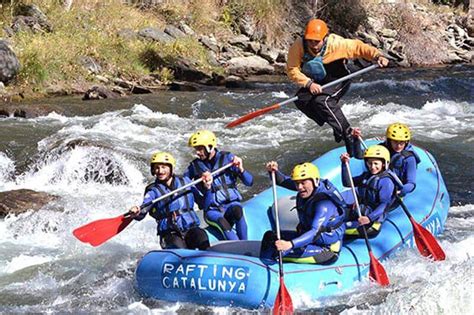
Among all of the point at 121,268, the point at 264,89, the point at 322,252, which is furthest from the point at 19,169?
the point at 264,89

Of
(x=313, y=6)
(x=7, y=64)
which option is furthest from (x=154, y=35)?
(x=313, y=6)

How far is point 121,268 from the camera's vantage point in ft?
23.1

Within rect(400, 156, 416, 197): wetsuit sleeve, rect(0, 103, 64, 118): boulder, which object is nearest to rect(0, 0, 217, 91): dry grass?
rect(0, 103, 64, 118): boulder

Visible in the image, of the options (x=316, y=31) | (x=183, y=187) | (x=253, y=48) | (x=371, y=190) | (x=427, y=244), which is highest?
(x=316, y=31)

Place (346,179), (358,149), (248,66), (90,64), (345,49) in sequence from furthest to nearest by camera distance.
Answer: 1. (248,66)
2. (90,64)
3. (358,149)
4. (345,49)
5. (346,179)

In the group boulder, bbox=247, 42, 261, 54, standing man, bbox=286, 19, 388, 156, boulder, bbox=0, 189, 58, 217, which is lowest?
boulder, bbox=247, 42, 261, 54

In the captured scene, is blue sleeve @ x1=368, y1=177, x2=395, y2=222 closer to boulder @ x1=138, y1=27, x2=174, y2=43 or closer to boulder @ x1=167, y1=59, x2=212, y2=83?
boulder @ x1=167, y1=59, x2=212, y2=83

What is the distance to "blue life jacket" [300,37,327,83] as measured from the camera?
24.0 ft

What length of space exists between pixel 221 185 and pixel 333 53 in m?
1.71

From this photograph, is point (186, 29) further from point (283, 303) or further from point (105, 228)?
point (283, 303)

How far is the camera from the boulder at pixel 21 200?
8242 mm

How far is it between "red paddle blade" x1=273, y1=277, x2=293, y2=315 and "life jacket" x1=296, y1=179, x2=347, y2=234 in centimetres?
65

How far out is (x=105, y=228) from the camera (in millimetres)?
6473

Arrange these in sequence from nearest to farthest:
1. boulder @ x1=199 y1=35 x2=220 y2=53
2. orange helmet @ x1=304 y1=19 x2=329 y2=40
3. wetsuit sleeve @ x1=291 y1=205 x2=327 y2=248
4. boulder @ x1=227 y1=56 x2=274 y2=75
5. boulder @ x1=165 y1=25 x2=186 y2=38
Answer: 1. wetsuit sleeve @ x1=291 y1=205 x2=327 y2=248
2. orange helmet @ x1=304 y1=19 x2=329 y2=40
3. boulder @ x1=165 y1=25 x2=186 y2=38
4. boulder @ x1=227 y1=56 x2=274 y2=75
5. boulder @ x1=199 y1=35 x2=220 y2=53
